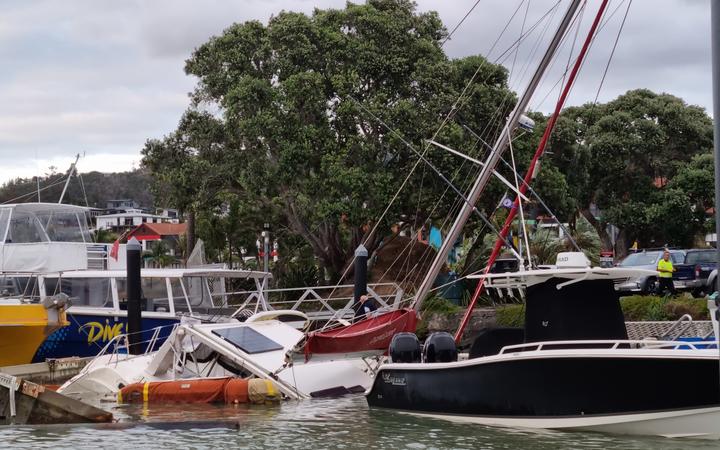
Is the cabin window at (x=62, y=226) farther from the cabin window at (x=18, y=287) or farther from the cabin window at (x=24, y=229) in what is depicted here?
the cabin window at (x=18, y=287)

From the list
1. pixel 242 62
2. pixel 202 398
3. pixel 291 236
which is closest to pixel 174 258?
pixel 291 236

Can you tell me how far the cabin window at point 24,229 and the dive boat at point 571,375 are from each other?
1529 centimetres

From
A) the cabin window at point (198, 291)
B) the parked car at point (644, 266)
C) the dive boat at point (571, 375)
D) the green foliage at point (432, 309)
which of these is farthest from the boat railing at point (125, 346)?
the parked car at point (644, 266)

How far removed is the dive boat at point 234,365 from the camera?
1955 cm

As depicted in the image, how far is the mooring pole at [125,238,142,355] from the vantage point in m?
24.0

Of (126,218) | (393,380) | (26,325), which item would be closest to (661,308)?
(393,380)

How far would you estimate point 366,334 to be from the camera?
21844 millimetres

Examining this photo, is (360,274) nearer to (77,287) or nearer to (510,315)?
(510,315)

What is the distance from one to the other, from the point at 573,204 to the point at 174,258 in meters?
35.3

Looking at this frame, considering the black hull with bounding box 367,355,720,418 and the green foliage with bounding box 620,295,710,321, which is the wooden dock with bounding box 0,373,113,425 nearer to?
the black hull with bounding box 367,355,720,418

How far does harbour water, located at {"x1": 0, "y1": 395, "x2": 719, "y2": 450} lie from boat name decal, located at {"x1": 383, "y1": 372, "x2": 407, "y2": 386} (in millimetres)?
490

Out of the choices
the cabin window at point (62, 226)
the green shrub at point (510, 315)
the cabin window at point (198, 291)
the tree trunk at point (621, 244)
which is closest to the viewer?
the cabin window at point (198, 291)

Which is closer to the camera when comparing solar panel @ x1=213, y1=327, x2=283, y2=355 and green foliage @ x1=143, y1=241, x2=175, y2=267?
solar panel @ x1=213, y1=327, x2=283, y2=355

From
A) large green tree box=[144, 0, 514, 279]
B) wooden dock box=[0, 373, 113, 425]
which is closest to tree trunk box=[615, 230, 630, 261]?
large green tree box=[144, 0, 514, 279]
